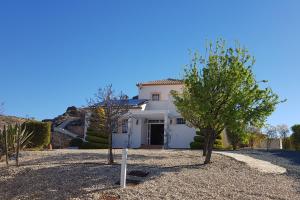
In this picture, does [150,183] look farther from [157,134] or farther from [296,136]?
[157,134]

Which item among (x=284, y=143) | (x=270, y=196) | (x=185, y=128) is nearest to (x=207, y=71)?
(x=270, y=196)

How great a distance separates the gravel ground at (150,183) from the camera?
11617 millimetres

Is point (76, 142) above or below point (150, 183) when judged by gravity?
above

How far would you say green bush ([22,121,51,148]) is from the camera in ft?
94.4

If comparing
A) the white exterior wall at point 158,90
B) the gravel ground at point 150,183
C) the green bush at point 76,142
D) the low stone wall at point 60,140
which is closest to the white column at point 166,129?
the white exterior wall at point 158,90

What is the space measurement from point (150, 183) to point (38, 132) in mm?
18459

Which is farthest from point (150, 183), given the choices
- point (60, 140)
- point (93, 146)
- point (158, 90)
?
point (158, 90)

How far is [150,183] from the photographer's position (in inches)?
496

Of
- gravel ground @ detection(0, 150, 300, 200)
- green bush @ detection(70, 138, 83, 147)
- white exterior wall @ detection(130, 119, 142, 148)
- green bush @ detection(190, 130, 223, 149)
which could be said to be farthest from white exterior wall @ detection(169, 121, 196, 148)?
gravel ground @ detection(0, 150, 300, 200)

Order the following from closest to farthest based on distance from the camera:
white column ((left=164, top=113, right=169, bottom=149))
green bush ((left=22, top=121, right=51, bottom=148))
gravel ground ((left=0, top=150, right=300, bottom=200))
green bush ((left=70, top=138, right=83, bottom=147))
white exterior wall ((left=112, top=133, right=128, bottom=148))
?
gravel ground ((left=0, top=150, right=300, bottom=200)) → green bush ((left=22, top=121, right=51, bottom=148)) → white column ((left=164, top=113, right=169, bottom=149)) → green bush ((left=70, top=138, right=83, bottom=147)) → white exterior wall ((left=112, top=133, right=128, bottom=148))

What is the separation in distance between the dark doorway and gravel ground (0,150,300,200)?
2221 centimetres

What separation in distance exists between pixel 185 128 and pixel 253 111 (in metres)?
18.9

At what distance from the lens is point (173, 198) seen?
11219 mm

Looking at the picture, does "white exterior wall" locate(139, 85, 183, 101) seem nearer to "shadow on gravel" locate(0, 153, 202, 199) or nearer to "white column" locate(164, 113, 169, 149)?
"white column" locate(164, 113, 169, 149)
